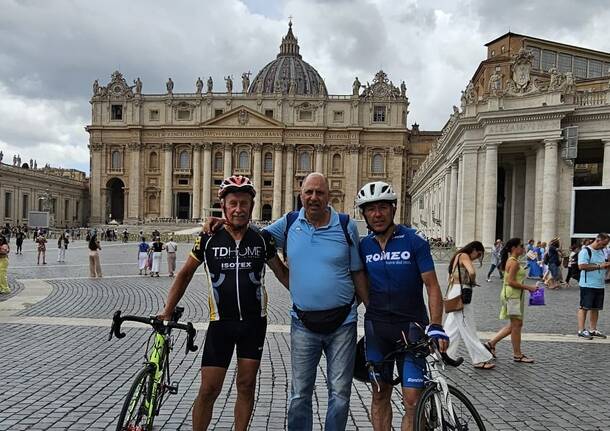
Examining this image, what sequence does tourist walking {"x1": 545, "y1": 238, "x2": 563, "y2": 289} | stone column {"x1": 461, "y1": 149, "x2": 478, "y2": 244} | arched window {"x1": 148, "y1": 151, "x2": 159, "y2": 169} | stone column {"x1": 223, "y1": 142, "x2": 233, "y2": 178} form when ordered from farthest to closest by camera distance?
1. arched window {"x1": 148, "y1": 151, "x2": 159, "y2": 169}
2. stone column {"x1": 223, "y1": 142, "x2": 233, "y2": 178}
3. stone column {"x1": 461, "y1": 149, "x2": 478, "y2": 244}
4. tourist walking {"x1": 545, "y1": 238, "x2": 563, "y2": 289}

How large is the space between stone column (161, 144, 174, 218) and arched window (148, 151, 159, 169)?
1906 millimetres

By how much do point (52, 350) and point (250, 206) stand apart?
197 inches

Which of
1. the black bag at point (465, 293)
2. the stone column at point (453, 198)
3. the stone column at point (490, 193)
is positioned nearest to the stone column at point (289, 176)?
the stone column at point (453, 198)

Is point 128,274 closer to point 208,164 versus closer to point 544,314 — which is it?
point 544,314

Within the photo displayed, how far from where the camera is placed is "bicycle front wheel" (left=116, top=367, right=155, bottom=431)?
359 centimetres

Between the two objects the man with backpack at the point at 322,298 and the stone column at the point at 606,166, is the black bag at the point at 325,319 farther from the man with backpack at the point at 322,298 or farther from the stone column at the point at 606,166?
the stone column at the point at 606,166

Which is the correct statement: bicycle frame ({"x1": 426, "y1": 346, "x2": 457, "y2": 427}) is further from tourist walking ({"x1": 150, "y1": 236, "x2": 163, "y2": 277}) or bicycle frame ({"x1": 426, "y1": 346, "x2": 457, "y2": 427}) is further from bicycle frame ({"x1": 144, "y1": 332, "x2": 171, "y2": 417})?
tourist walking ({"x1": 150, "y1": 236, "x2": 163, "y2": 277})

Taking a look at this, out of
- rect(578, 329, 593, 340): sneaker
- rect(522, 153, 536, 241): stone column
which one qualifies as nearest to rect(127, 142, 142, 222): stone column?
rect(522, 153, 536, 241): stone column

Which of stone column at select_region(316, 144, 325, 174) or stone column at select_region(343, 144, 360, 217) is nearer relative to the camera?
stone column at select_region(343, 144, 360, 217)

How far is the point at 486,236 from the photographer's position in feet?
95.2

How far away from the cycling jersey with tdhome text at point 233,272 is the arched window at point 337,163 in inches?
3222

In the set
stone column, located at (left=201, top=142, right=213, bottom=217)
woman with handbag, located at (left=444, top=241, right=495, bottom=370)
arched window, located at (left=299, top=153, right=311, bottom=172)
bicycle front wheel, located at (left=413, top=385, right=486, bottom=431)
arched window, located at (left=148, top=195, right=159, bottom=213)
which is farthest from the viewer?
arched window, located at (left=148, top=195, right=159, bottom=213)

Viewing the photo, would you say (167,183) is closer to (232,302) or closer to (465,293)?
(465,293)

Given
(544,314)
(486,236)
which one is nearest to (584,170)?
(486,236)
